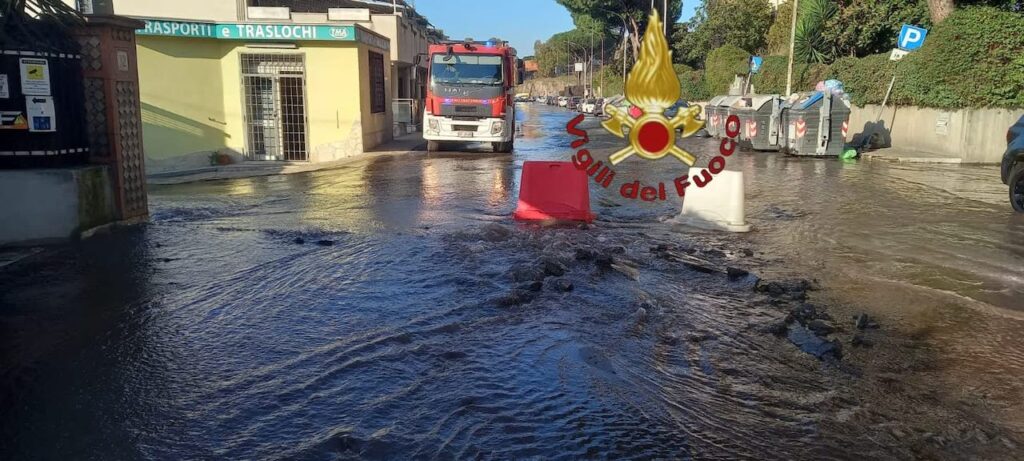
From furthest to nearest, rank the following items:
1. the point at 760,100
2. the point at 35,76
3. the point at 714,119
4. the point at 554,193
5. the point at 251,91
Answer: the point at 714,119 → the point at 760,100 → the point at 251,91 → the point at 554,193 → the point at 35,76

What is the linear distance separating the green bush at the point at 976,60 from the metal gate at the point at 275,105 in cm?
1685

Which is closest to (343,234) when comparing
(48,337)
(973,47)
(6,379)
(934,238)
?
(48,337)

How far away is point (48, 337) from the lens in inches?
211

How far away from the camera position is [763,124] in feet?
74.5

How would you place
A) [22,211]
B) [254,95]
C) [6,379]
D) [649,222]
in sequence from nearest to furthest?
[6,379]
[22,211]
[649,222]
[254,95]

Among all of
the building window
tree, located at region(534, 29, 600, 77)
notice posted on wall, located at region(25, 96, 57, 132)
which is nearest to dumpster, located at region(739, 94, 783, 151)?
the building window

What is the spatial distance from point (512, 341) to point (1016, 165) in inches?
363

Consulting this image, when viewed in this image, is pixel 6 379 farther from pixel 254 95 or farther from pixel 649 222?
pixel 254 95

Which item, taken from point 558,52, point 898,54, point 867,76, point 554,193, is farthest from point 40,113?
point 558,52

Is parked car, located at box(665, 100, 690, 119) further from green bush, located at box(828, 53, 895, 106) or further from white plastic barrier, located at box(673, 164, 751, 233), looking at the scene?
green bush, located at box(828, 53, 895, 106)

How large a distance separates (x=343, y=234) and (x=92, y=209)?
9.71 ft

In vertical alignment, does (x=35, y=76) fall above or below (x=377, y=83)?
below

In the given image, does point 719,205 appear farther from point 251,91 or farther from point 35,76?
point 251,91
